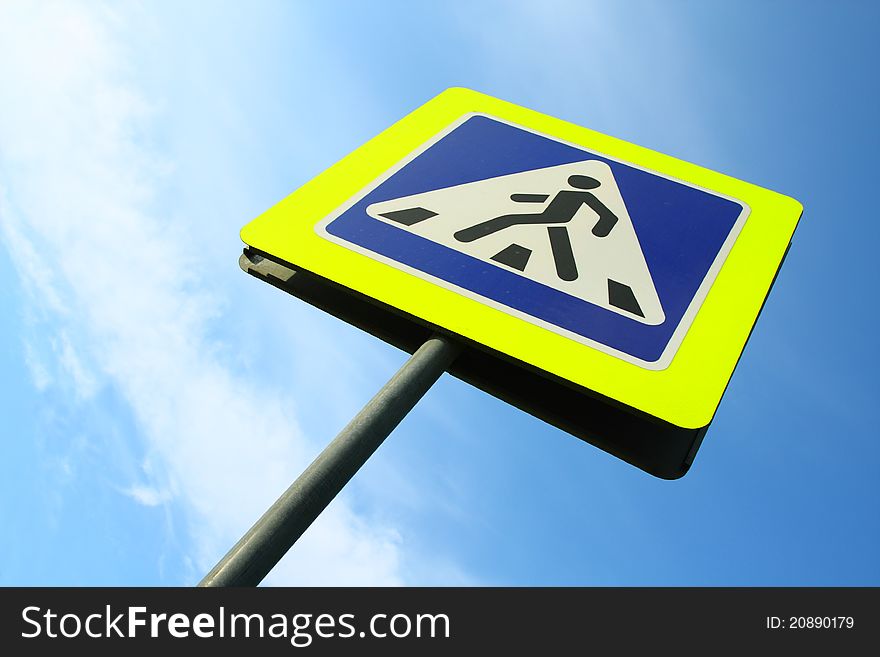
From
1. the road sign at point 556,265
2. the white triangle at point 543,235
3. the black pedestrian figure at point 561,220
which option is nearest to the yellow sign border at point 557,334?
the road sign at point 556,265

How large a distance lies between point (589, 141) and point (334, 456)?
1.92 meters

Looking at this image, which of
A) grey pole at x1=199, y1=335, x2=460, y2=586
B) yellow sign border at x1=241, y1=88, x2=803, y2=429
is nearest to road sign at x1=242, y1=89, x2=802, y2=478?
yellow sign border at x1=241, y1=88, x2=803, y2=429

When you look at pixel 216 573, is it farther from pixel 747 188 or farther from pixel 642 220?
pixel 747 188

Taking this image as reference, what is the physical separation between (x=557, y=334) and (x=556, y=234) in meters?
0.46

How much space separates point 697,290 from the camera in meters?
2.22

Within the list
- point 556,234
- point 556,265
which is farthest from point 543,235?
point 556,265

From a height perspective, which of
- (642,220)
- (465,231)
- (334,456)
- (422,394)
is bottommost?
(334,456)

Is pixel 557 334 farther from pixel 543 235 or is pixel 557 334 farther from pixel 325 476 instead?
pixel 325 476

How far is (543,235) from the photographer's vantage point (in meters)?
2.33

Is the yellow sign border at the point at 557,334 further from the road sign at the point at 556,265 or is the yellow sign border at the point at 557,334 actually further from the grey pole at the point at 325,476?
the grey pole at the point at 325,476

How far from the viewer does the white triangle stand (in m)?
2.14

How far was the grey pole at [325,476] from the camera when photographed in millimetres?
1356

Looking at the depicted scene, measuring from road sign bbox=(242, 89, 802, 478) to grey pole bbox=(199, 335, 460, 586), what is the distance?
0.63 feet
